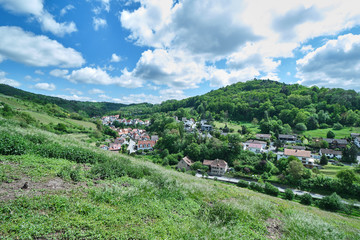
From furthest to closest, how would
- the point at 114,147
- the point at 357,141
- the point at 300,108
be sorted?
the point at 300,108 → the point at 357,141 → the point at 114,147

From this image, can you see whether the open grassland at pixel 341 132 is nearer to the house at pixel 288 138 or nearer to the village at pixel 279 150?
the village at pixel 279 150

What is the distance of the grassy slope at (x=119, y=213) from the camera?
370 centimetres

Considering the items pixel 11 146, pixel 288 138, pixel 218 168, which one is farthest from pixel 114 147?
pixel 288 138

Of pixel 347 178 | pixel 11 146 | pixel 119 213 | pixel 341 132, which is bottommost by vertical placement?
pixel 347 178

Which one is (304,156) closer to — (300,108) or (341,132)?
(341,132)

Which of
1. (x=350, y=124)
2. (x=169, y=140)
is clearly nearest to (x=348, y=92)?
(x=350, y=124)

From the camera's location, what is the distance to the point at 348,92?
314ft

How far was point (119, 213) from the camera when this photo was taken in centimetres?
475

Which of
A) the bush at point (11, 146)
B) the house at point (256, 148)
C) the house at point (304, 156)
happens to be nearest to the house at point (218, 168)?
the house at point (256, 148)

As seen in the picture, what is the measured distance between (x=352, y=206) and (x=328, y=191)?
6304 millimetres

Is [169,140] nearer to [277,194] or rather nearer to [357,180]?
[277,194]

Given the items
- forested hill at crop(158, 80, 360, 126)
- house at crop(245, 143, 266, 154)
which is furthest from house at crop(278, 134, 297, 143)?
forested hill at crop(158, 80, 360, 126)

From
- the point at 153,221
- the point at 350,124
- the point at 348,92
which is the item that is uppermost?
the point at 348,92

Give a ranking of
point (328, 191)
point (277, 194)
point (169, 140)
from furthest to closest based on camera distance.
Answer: point (169, 140), point (328, 191), point (277, 194)
